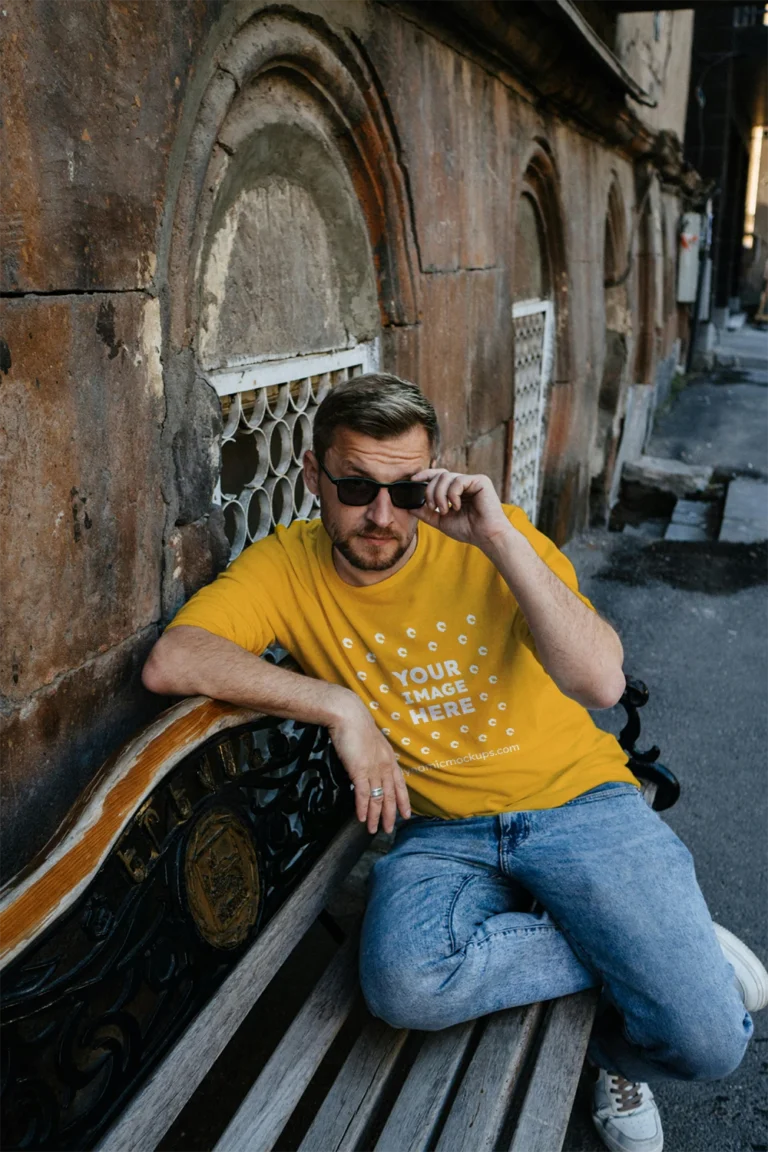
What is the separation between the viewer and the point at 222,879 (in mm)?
2172

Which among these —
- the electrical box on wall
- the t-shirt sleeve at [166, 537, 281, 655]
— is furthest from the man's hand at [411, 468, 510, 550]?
the electrical box on wall

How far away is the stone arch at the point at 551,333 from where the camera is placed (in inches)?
260

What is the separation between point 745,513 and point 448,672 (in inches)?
258

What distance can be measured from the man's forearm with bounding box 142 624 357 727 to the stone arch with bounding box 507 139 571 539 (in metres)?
4.09

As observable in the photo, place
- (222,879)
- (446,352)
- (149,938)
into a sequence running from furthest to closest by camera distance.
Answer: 1. (446,352)
2. (222,879)
3. (149,938)

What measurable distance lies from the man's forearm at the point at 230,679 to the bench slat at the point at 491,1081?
77 cm

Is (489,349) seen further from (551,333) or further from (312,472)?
(312,472)

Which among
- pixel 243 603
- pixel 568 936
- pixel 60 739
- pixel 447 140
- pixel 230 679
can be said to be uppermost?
pixel 447 140

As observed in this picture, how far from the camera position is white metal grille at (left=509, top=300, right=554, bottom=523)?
22.4 ft

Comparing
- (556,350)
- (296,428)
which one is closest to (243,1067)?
(296,428)

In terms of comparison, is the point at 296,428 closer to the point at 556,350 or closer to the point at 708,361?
the point at 556,350

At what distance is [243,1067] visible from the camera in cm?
270

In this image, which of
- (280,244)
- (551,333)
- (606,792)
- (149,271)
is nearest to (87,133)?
(149,271)

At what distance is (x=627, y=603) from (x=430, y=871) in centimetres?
443
